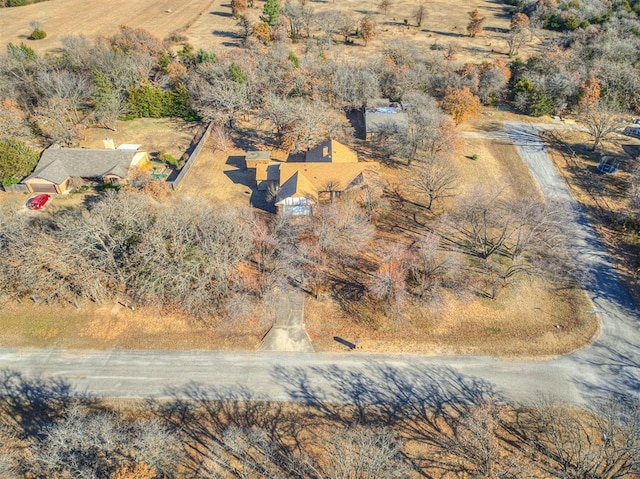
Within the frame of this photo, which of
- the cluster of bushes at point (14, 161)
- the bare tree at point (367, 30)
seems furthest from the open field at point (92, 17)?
the cluster of bushes at point (14, 161)

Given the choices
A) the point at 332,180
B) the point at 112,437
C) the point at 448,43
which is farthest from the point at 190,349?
the point at 448,43

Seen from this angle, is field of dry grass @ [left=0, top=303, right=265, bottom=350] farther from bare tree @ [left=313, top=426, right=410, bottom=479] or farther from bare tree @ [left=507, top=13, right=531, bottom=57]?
bare tree @ [left=507, top=13, right=531, bottom=57]

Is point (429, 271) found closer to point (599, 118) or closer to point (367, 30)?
point (599, 118)

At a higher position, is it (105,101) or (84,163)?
(105,101)

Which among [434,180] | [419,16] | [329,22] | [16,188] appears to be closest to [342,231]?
[434,180]

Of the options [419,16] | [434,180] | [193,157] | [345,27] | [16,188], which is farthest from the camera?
[419,16]

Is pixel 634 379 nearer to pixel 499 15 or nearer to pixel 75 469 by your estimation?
pixel 75 469

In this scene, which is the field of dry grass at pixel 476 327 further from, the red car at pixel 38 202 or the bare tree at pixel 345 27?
the bare tree at pixel 345 27
